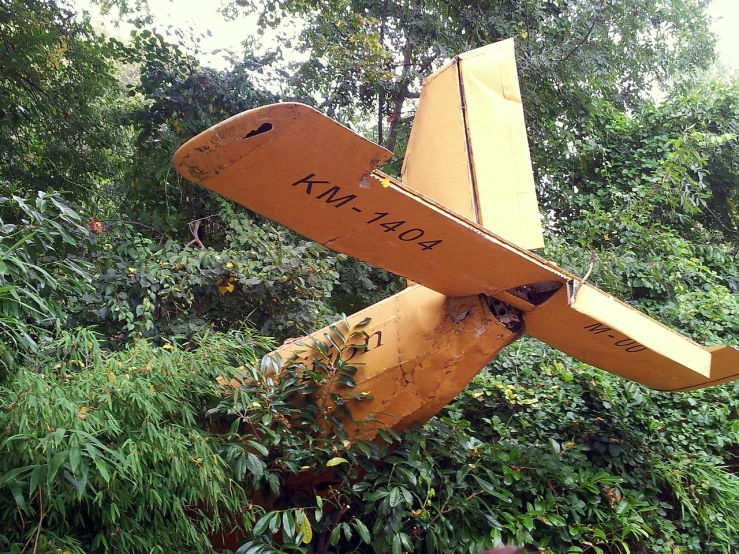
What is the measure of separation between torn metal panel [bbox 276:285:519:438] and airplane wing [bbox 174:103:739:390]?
0.15 meters

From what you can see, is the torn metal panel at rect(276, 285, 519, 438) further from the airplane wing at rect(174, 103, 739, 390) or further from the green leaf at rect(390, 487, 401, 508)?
the green leaf at rect(390, 487, 401, 508)

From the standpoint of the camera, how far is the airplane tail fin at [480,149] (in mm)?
2600

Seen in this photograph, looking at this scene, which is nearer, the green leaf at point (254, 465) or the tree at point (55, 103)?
the green leaf at point (254, 465)

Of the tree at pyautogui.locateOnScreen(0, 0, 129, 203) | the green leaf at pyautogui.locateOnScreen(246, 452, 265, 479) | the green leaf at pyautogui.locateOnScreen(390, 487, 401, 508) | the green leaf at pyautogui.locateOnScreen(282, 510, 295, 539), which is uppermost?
the tree at pyautogui.locateOnScreen(0, 0, 129, 203)

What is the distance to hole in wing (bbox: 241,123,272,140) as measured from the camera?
1.38m

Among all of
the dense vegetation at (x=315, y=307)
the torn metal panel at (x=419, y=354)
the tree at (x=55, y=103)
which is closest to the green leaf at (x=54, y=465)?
the dense vegetation at (x=315, y=307)

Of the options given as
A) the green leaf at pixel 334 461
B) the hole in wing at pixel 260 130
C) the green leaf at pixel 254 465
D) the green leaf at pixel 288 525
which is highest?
the hole in wing at pixel 260 130

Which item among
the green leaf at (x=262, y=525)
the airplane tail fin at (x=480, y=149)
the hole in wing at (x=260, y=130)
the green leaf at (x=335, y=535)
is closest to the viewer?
the hole in wing at (x=260, y=130)

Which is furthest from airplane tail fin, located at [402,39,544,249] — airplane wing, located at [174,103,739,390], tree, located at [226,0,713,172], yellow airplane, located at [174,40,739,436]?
tree, located at [226,0,713,172]

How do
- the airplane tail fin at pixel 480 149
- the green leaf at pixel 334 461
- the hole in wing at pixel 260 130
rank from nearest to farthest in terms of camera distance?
the hole in wing at pixel 260 130 < the green leaf at pixel 334 461 < the airplane tail fin at pixel 480 149

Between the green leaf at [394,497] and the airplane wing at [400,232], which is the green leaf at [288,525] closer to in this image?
the green leaf at [394,497]

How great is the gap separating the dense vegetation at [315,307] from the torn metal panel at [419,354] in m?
0.17

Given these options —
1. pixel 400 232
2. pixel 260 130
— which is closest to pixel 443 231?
pixel 400 232

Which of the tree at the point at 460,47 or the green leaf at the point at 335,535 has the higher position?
the tree at the point at 460,47
